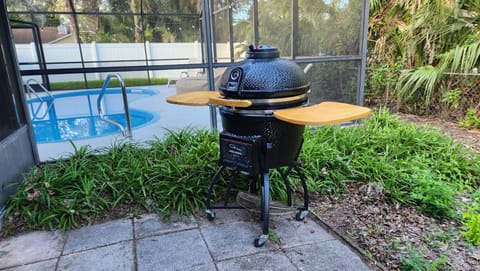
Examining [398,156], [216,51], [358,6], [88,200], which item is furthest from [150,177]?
[216,51]

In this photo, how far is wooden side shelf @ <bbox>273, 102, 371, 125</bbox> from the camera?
1461mm

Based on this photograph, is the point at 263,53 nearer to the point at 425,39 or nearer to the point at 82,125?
the point at 425,39

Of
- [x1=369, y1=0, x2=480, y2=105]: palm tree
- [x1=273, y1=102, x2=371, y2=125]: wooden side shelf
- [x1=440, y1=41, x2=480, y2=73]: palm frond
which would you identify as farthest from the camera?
[x1=369, y1=0, x2=480, y2=105]: palm tree

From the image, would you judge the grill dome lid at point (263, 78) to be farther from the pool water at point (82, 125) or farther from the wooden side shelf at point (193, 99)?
the pool water at point (82, 125)

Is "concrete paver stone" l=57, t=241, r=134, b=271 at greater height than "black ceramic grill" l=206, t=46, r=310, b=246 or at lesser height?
lesser

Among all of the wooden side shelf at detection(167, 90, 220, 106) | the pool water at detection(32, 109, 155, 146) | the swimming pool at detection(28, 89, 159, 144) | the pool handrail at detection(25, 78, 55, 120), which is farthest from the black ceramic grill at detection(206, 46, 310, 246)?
the pool handrail at detection(25, 78, 55, 120)

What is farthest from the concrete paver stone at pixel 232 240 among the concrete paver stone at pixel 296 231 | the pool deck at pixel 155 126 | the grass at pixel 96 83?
the grass at pixel 96 83

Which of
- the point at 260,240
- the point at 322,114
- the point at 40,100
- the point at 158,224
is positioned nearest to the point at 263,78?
the point at 322,114

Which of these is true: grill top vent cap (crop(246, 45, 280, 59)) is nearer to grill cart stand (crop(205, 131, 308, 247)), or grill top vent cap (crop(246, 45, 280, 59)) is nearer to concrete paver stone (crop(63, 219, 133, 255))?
grill cart stand (crop(205, 131, 308, 247))

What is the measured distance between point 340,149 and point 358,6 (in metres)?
2.05

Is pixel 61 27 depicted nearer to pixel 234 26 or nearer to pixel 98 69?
pixel 234 26

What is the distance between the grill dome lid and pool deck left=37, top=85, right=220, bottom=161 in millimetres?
1828

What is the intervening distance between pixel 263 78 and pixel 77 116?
561cm

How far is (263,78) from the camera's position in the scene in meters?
1.70
